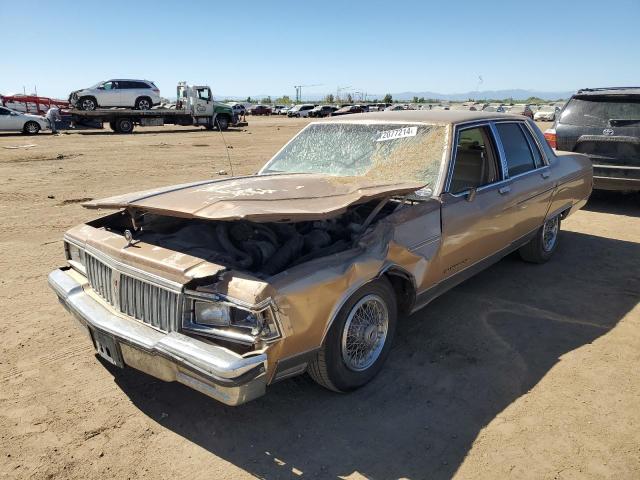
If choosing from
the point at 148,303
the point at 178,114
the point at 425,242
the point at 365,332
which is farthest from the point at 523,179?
the point at 178,114

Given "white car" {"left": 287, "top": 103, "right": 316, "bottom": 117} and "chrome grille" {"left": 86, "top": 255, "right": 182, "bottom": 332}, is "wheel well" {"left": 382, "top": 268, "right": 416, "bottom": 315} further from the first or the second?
"white car" {"left": 287, "top": 103, "right": 316, "bottom": 117}

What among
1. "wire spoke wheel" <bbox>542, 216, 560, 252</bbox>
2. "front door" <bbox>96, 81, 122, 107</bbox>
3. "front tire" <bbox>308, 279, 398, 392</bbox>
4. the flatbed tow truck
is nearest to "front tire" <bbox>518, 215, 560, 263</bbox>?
"wire spoke wheel" <bbox>542, 216, 560, 252</bbox>

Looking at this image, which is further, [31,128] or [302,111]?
[302,111]

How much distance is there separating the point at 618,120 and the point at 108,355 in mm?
7534

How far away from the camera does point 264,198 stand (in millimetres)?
3047

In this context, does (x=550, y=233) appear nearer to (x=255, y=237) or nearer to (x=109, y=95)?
(x=255, y=237)

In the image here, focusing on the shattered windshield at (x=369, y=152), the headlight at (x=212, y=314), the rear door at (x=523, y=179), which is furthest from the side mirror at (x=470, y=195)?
the headlight at (x=212, y=314)

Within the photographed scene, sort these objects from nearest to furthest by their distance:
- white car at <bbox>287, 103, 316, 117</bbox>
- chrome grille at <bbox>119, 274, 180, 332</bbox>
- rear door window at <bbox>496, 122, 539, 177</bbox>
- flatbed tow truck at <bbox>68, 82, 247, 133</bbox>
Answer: chrome grille at <bbox>119, 274, 180, 332</bbox> < rear door window at <bbox>496, 122, 539, 177</bbox> < flatbed tow truck at <bbox>68, 82, 247, 133</bbox> < white car at <bbox>287, 103, 316, 117</bbox>

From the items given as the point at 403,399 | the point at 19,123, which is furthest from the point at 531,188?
the point at 19,123

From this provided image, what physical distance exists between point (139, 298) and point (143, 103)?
28313 millimetres

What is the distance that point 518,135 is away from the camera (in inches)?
192

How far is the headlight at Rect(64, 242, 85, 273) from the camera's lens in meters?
3.39

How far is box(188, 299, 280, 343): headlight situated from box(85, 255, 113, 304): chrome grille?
0.73 metres

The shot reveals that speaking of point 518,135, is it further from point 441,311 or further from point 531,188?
point 441,311
